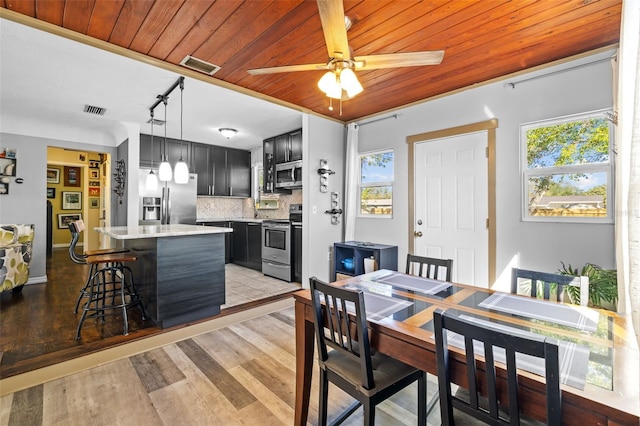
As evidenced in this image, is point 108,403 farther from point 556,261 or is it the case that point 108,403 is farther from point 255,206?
point 255,206

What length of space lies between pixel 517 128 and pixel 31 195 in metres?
6.51

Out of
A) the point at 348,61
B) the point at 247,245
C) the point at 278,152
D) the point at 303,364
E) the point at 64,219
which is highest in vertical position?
the point at 278,152

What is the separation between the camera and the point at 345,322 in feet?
4.47

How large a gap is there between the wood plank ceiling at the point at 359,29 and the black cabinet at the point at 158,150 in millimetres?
2810

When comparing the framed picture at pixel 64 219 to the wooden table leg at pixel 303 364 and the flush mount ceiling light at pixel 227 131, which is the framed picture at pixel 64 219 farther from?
the wooden table leg at pixel 303 364

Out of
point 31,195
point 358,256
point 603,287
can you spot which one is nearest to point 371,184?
point 358,256

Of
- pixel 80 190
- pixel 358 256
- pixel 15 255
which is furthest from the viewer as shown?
pixel 80 190

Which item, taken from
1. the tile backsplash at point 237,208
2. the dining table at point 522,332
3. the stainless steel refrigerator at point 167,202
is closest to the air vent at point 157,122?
the stainless steel refrigerator at point 167,202

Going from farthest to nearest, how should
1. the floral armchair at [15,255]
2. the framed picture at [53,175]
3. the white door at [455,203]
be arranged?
1. the framed picture at [53,175]
2. the floral armchair at [15,255]
3. the white door at [455,203]

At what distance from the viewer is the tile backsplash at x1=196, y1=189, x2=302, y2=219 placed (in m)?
5.96

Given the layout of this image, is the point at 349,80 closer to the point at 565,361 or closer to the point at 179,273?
the point at 565,361

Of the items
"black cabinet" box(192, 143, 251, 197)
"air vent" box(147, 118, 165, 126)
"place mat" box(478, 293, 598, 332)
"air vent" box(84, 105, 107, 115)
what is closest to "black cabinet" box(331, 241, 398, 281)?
"place mat" box(478, 293, 598, 332)

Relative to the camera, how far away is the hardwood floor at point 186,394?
1713mm

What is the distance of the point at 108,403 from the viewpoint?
183 cm
